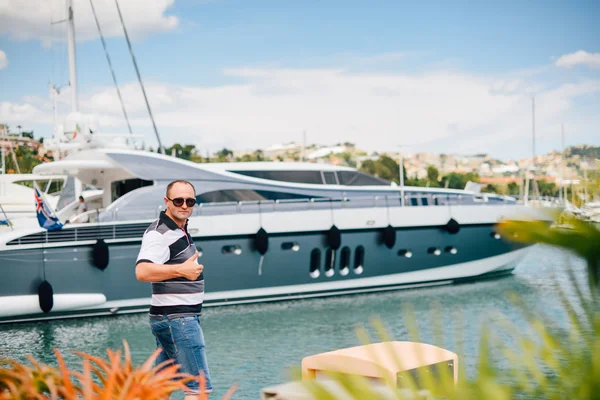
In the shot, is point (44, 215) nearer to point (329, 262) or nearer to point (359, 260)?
point (329, 262)

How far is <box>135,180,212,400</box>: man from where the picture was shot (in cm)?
398

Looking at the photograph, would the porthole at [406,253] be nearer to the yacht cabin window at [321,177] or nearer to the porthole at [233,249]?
the yacht cabin window at [321,177]

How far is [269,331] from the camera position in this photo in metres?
13.3

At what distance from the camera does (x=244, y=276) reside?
51.9 ft

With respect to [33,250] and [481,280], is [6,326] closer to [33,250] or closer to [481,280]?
[33,250]

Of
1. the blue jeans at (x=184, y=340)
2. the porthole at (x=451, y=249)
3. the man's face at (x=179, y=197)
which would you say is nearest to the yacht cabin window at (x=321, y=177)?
the porthole at (x=451, y=249)

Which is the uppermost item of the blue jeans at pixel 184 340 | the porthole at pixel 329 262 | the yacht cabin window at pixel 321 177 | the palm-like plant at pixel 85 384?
the yacht cabin window at pixel 321 177

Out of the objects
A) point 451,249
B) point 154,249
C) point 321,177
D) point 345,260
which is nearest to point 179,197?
point 154,249

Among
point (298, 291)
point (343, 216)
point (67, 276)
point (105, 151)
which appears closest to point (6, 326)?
point (67, 276)

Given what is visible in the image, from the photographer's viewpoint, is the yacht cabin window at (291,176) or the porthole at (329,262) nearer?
the porthole at (329,262)

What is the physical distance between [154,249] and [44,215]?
10.6m

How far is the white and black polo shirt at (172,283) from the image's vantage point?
157 inches

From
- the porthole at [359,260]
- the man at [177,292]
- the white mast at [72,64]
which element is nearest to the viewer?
the man at [177,292]

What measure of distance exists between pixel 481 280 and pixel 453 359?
1641 cm
